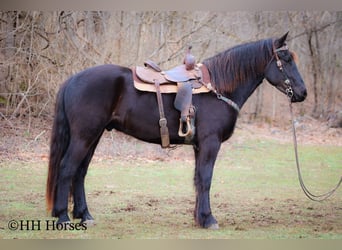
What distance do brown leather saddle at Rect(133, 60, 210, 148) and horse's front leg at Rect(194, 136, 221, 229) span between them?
164 mm

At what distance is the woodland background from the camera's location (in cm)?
672

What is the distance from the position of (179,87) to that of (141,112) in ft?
1.22

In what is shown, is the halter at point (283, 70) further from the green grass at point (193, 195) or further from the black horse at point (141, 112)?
the green grass at point (193, 195)

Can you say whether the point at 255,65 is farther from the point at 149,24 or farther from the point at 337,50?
the point at 337,50

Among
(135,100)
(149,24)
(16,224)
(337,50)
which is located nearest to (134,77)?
(135,100)

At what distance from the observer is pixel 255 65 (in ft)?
14.5

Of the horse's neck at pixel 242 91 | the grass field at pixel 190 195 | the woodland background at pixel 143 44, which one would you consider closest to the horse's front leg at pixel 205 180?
the grass field at pixel 190 195

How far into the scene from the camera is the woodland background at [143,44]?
6719 mm

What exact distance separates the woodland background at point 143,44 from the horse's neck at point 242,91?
2877 mm

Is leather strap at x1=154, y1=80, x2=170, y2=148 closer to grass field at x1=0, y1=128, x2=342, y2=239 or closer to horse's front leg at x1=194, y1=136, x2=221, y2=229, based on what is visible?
horse's front leg at x1=194, y1=136, x2=221, y2=229

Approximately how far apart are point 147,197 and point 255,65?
194 cm

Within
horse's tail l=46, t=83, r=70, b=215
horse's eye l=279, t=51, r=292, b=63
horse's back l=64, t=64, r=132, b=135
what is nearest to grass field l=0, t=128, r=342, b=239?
horse's tail l=46, t=83, r=70, b=215

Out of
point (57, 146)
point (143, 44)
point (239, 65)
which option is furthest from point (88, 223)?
point (143, 44)

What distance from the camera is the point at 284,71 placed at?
4414 mm
